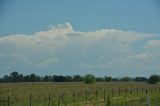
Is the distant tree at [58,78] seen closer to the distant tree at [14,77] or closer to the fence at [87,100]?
the distant tree at [14,77]

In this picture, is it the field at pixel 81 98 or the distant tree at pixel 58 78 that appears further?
the distant tree at pixel 58 78

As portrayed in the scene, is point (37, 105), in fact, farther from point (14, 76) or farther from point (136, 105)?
point (14, 76)

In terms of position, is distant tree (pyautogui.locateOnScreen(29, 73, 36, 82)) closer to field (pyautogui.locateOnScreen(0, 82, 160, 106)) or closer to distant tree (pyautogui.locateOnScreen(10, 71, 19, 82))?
distant tree (pyautogui.locateOnScreen(10, 71, 19, 82))

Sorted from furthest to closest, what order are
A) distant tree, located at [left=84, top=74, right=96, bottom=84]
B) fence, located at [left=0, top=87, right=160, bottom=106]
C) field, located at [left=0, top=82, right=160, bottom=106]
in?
1. distant tree, located at [left=84, top=74, right=96, bottom=84]
2. field, located at [left=0, top=82, right=160, bottom=106]
3. fence, located at [left=0, top=87, right=160, bottom=106]

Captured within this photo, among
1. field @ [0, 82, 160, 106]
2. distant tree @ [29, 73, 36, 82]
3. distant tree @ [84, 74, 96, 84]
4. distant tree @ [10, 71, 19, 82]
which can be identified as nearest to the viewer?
field @ [0, 82, 160, 106]

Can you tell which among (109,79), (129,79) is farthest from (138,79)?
(109,79)

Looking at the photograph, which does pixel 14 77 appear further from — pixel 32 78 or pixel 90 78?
pixel 90 78

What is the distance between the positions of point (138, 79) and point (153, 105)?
146m

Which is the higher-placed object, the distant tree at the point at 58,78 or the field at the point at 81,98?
the distant tree at the point at 58,78

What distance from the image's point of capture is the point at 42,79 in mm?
163000

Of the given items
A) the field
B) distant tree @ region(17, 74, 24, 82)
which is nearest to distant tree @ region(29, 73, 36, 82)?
distant tree @ region(17, 74, 24, 82)

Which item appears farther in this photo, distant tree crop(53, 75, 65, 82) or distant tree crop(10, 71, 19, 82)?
distant tree crop(53, 75, 65, 82)

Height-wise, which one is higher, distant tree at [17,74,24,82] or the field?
distant tree at [17,74,24,82]

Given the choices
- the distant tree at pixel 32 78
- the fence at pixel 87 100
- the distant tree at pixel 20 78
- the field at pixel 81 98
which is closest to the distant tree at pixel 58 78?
the distant tree at pixel 32 78
